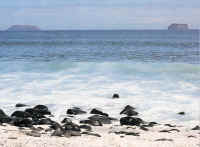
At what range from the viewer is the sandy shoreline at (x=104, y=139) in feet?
30.0

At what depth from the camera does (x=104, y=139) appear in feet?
32.3

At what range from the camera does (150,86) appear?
20500 mm

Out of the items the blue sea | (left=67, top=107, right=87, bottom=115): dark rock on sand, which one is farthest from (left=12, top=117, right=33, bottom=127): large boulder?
(left=67, top=107, right=87, bottom=115): dark rock on sand

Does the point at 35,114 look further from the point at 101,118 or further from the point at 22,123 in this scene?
the point at 101,118

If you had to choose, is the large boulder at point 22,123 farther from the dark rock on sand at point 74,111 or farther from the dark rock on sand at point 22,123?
the dark rock on sand at point 74,111

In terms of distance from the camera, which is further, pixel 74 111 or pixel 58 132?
pixel 74 111

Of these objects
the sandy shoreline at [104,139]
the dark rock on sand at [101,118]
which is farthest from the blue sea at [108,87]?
the sandy shoreline at [104,139]

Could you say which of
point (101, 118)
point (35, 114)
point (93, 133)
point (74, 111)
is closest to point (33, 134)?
point (93, 133)

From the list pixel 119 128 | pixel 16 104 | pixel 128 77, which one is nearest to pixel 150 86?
pixel 128 77

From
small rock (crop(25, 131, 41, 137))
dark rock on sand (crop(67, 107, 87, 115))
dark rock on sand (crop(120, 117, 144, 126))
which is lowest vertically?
dark rock on sand (crop(120, 117, 144, 126))

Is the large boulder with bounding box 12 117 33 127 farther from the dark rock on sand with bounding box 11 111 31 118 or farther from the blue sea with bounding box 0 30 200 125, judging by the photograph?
the blue sea with bounding box 0 30 200 125

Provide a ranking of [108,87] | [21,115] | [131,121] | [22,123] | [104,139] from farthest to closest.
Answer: [108,87]
[21,115]
[131,121]
[22,123]
[104,139]

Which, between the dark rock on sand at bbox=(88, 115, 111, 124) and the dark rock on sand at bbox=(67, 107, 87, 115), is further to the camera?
the dark rock on sand at bbox=(67, 107, 87, 115)

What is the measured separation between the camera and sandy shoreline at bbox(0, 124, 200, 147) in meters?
9.16
